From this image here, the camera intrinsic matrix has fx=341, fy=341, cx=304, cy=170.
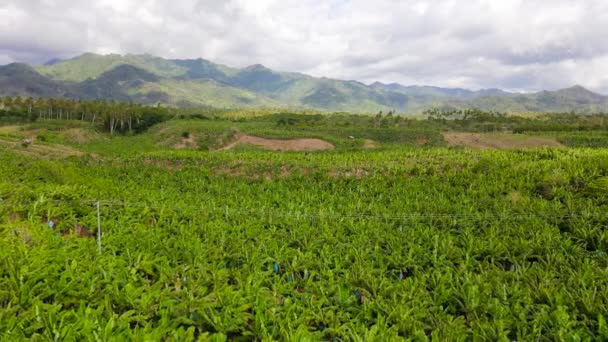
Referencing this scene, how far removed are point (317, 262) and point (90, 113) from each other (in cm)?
10992

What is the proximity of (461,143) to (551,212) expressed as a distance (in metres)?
45.9

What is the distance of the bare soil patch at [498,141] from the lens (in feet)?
169

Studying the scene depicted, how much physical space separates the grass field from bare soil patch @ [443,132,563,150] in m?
33.4

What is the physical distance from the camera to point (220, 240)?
1167 cm

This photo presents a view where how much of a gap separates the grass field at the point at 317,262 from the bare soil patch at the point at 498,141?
33.4 meters

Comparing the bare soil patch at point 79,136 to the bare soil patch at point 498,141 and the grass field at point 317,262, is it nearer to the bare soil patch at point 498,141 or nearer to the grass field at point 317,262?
the grass field at point 317,262

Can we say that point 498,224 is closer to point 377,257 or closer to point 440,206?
point 440,206

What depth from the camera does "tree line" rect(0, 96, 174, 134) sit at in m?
79.0

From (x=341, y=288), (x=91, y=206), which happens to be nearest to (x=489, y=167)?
(x=341, y=288)

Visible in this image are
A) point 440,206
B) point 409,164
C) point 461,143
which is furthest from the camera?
point 461,143

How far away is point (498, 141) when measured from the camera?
180 feet

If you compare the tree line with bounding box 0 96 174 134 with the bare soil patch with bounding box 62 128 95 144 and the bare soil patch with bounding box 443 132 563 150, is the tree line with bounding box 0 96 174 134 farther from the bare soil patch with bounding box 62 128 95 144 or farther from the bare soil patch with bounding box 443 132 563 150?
the bare soil patch with bounding box 443 132 563 150

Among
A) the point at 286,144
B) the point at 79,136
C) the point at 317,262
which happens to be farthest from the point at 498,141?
the point at 79,136

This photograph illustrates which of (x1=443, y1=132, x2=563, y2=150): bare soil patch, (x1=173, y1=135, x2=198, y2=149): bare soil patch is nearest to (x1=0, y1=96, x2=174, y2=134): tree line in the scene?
(x1=173, y1=135, x2=198, y2=149): bare soil patch
